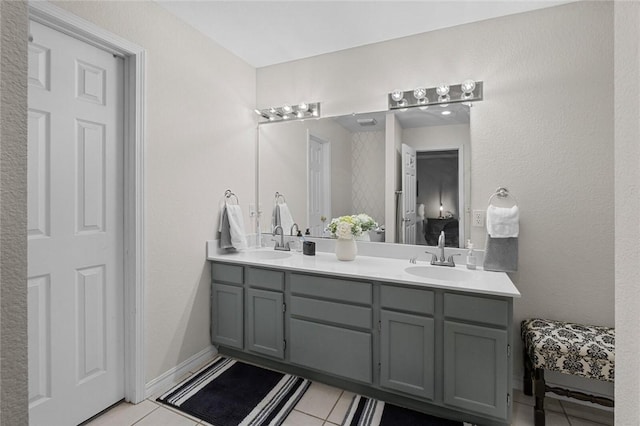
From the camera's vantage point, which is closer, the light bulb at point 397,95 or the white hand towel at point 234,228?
the light bulb at point 397,95

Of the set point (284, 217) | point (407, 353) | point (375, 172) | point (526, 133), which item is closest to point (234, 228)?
point (284, 217)

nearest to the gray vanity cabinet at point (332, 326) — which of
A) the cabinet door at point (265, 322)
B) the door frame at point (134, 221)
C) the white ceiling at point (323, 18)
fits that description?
the cabinet door at point (265, 322)

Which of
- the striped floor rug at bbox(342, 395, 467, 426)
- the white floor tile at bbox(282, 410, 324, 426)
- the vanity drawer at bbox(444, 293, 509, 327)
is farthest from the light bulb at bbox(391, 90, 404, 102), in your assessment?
the white floor tile at bbox(282, 410, 324, 426)

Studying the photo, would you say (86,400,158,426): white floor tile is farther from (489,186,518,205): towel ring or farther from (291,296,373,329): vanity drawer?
(489,186,518,205): towel ring

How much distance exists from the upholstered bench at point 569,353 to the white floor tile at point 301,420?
123 cm

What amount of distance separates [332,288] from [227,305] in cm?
93

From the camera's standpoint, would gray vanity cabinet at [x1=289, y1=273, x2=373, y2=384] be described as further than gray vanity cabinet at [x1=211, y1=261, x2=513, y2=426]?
Yes

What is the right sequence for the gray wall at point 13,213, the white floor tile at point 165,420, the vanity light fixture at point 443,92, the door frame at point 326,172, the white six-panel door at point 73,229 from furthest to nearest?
the door frame at point 326,172 < the vanity light fixture at point 443,92 < the white floor tile at point 165,420 < the white six-panel door at point 73,229 < the gray wall at point 13,213

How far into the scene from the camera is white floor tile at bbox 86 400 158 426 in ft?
5.85

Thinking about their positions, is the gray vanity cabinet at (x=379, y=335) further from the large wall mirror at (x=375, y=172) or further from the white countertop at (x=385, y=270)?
the large wall mirror at (x=375, y=172)

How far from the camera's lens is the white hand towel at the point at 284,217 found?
288cm

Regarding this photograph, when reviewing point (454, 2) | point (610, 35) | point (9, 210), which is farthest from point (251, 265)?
point (610, 35)

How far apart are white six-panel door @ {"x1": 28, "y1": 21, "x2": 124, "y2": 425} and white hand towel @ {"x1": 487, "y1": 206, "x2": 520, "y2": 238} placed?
2351 mm

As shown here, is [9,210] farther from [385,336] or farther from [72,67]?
[385,336]
